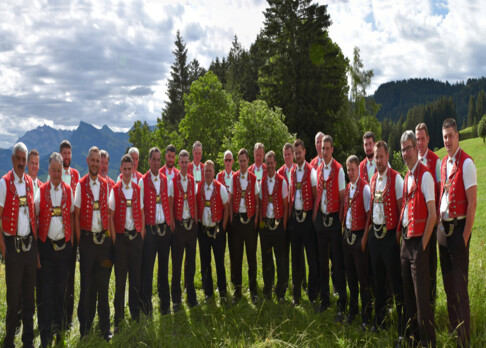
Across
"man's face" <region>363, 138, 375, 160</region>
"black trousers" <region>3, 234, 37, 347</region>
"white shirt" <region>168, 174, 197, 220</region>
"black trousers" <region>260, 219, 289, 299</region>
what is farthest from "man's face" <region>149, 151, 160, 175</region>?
"man's face" <region>363, 138, 375, 160</region>

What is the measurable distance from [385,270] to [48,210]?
5.32 m

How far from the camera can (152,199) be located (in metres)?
6.85

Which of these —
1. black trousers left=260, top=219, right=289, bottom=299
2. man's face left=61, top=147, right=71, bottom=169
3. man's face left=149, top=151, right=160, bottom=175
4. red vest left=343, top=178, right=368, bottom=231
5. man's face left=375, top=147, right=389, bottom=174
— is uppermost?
man's face left=61, top=147, right=71, bottom=169

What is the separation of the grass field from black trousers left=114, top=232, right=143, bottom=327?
1.31 feet

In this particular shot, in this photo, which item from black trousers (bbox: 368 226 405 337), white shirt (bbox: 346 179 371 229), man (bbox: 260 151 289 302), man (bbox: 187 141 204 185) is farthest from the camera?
man (bbox: 187 141 204 185)

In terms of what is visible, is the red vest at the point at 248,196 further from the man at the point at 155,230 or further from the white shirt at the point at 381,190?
the white shirt at the point at 381,190

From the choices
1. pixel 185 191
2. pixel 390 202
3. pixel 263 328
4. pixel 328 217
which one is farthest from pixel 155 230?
pixel 390 202

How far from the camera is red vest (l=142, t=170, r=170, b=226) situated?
679 centimetres

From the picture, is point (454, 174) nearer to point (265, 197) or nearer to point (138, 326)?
point (265, 197)

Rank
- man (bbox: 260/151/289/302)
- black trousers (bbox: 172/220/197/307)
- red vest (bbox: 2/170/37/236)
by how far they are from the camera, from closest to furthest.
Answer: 1. red vest (bbox: 2/170/37/236)
2. black trousers (bbox: 172/220/197/307)
3. man (bbox: 260/151/289/302)

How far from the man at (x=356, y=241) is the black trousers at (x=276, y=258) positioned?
146 centimetres

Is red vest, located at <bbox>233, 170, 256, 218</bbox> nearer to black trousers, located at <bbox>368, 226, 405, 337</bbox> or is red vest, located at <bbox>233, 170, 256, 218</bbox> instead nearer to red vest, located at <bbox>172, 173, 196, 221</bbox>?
red vest, located at <bbox>172, 173, 196, 221</bbox>

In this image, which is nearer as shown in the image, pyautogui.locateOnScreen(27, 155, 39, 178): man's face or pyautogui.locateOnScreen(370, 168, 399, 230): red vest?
pyautogui.locateOnScreen(370, 168, 399, 230): red vest

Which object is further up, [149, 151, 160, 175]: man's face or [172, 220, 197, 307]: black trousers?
[149, 151, 160, 175]: man's face
